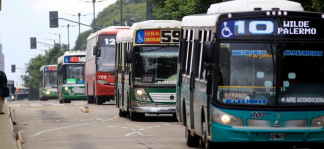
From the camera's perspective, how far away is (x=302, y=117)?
1352 centimetres

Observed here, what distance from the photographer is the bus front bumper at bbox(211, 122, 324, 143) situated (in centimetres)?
1347

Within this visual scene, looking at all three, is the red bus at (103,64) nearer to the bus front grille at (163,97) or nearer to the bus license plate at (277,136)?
the bus front grille at (163,97)

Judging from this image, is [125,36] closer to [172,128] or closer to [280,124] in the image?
[172,128]

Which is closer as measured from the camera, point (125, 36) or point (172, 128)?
point (172, 128)

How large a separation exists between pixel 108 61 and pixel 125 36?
1332 cm

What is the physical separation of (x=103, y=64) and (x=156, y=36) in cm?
1561

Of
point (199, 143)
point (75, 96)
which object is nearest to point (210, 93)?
point (199, 143)

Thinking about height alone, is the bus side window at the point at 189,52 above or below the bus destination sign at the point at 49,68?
above

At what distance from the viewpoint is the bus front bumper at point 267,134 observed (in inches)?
530

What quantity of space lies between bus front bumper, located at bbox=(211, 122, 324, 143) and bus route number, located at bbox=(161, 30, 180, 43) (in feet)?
38.1

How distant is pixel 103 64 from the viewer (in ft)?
133

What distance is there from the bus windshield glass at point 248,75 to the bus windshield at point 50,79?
192ft

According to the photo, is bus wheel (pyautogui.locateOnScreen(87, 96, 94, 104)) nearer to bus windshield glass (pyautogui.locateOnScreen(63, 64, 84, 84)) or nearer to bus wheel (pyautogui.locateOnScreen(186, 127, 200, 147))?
bus windshield glass (pyautogui.locateOnScreen(63, 64, 84, 84))

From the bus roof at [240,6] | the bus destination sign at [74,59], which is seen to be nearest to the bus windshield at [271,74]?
the bus roof at [240,6]
